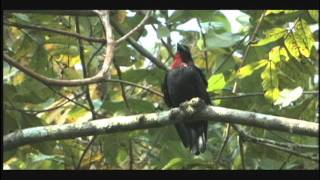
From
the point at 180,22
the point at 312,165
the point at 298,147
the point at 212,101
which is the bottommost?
the point at 312,165

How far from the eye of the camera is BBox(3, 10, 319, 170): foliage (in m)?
3.84

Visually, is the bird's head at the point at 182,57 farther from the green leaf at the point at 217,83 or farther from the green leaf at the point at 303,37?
the green leaf at the point at 303,37

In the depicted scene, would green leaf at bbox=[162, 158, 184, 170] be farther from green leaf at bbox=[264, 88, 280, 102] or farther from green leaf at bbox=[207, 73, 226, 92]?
green leaf at bbox=[264, 88, 280, 102]

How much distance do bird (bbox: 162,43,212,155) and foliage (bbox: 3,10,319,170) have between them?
0.09 metres

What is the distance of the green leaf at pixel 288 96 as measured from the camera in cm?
326

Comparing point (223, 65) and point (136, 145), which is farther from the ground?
point (223, 65)

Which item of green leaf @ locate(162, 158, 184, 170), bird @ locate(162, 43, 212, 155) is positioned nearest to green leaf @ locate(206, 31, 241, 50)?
bird @ locate(162, 43, 212, 155)

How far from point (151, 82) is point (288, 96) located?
173 centimetres

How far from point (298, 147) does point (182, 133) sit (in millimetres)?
822

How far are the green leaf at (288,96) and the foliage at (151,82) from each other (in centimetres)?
19

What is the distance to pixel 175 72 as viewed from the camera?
4895 millimetres

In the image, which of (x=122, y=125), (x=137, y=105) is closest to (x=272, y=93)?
(x=122, y=125)

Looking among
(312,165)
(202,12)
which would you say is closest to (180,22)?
(202,12)
